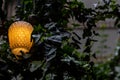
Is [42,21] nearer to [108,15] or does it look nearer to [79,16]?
[79,16]

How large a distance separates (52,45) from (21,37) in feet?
0.77

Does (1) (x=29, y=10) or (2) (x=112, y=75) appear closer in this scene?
(1) (x=29, y=10)

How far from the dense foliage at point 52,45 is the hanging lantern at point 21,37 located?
0.04 m

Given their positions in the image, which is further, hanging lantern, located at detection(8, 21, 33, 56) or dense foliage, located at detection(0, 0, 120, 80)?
hanging lantern, located at detection(8, 21, 33, 56)

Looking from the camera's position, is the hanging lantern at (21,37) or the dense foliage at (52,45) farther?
the hanging lantern at (21,37)

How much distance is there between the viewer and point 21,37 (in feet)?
5.01

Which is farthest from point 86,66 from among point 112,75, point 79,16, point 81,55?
point 112,75

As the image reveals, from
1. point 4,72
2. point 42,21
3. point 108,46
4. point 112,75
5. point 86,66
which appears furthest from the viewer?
point 108,46

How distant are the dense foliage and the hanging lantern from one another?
38mm

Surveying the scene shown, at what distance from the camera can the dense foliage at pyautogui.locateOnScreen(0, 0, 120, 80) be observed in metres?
1.36

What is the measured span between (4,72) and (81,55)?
0.63 m

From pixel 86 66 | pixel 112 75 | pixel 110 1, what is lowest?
pixel 112 75

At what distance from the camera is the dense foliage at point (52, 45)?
1358 mm

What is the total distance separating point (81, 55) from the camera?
190 cm
